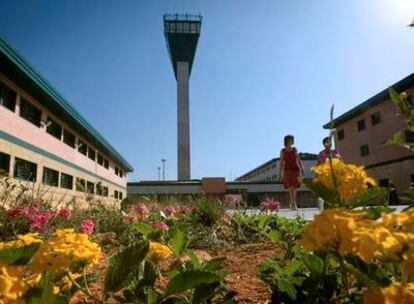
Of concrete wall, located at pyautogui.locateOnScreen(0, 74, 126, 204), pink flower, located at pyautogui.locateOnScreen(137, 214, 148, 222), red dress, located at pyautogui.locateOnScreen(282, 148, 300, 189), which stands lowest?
pink flower, located at pyautogui.locateOnScreen(137, 214, 148, 222)

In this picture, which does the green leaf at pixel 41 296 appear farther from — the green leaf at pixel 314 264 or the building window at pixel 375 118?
the building window at pixel 375 118

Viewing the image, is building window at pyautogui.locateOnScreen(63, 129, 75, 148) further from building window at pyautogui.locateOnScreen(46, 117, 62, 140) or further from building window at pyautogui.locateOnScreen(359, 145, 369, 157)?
building window at pyautogui.locateOnScreen(359, 145, 369, 157)

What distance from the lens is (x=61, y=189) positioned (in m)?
20.5

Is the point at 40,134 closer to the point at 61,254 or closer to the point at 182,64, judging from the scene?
the point at 61,254

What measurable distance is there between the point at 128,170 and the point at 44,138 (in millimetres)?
27506

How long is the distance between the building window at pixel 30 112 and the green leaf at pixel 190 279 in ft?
55.0

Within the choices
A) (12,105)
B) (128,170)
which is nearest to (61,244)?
(12,105)

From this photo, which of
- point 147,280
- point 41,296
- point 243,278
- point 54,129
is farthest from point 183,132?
point 41,296

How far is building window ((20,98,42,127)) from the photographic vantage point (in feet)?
54.3

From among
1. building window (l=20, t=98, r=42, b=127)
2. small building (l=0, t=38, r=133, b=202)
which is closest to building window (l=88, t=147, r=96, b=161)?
small building (l=0, t=38, r=133, b=202)

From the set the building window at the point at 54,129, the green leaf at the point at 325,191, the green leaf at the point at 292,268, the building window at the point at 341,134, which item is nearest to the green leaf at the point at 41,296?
the green leaf at the point at 325,191

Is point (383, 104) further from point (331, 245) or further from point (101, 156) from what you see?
point (331, 245)

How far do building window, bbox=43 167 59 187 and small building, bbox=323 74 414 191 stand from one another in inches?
596

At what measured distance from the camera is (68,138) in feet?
77.2
